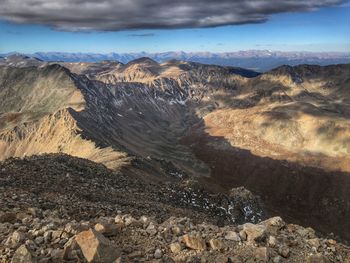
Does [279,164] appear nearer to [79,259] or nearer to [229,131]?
[229,131]

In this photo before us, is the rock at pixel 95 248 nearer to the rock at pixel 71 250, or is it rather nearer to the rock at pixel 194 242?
the rock at pixel 71 250

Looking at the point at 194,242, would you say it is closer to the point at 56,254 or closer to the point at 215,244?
the point at 215,244

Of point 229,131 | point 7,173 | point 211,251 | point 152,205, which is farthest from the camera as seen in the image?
point 229,131

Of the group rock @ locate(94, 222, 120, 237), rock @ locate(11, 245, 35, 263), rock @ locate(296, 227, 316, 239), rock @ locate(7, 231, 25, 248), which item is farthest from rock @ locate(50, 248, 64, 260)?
rock @ locate(296, 227, 316, 239)

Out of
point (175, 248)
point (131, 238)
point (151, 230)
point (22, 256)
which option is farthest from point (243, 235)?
point (22, 256)

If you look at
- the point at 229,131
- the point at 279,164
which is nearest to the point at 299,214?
the point at 279,164

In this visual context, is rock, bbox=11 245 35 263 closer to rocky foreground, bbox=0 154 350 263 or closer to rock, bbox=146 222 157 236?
rocky foreground, bbox=0 154 350 263

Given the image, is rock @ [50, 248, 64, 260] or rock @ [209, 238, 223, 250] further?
rock @ [209, 238, 223, 250]

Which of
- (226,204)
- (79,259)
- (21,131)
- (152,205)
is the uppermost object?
(79,259)
